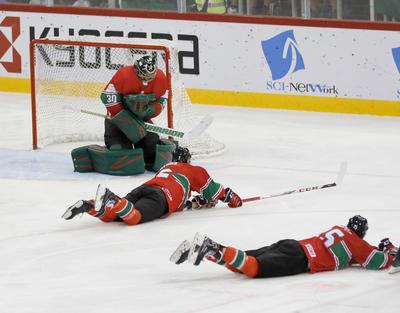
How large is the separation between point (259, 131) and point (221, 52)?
1.41 metres

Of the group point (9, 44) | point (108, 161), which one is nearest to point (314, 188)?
point (108, 161)

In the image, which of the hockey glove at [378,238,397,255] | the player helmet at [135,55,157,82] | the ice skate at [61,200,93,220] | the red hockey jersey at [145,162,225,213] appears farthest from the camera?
the player helmet at [135,55,157,82]

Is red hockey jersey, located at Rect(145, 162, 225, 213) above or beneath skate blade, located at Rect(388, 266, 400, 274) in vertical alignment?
above

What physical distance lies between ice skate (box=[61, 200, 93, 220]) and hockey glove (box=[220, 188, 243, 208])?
1087 mm

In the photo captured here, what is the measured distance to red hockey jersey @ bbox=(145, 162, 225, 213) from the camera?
9102 mm

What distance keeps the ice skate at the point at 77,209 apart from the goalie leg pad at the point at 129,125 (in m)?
2.26

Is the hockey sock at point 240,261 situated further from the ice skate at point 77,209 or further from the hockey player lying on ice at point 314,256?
the ice skate at point 77,209

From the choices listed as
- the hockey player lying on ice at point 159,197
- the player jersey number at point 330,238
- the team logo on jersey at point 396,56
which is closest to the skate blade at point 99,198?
the hockey player lying on ice at point 159,197

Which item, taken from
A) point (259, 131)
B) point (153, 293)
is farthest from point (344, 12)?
point (153, 293)

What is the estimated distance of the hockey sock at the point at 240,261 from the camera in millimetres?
7320

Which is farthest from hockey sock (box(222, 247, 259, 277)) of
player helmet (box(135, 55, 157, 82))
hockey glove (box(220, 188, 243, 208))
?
player helmet (box(135, 55, 157, 82))

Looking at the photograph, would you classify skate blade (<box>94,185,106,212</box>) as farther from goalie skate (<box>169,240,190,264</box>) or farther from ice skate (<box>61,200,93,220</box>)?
goalie skate (<box>169,240,190,264</box>)

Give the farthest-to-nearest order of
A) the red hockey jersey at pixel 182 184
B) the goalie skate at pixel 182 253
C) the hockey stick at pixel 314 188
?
1. the hockey stick at pixel 314 188
2. the red hockey jersey at pixel 182 184
3. the goalie skate at pixel 182 253

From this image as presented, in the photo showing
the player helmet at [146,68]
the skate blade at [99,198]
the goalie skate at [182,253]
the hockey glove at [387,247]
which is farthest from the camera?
the player helmet at [146,68]
